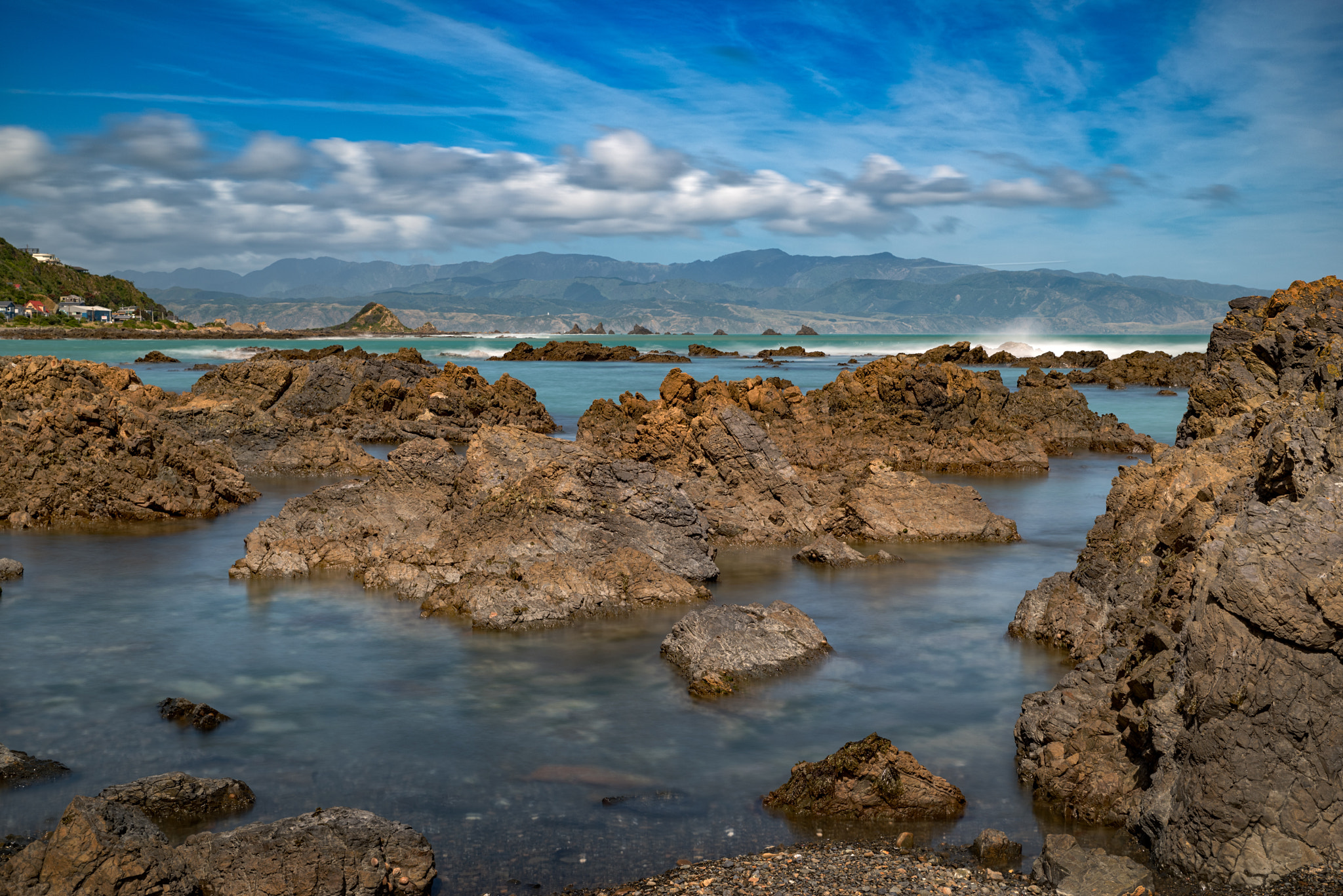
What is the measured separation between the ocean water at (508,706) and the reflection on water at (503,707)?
0.03 meters

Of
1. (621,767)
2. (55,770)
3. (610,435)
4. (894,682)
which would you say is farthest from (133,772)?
(610,435)

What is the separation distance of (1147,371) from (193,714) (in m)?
A: 65.0

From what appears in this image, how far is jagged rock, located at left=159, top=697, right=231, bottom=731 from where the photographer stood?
852 cm

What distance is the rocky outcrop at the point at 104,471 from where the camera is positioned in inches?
666

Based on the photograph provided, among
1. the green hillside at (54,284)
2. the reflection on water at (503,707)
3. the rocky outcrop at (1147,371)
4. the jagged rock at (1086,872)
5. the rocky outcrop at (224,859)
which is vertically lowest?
the reflection on water at (503,707)

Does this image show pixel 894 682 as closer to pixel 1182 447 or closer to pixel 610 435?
pixel 1182 447

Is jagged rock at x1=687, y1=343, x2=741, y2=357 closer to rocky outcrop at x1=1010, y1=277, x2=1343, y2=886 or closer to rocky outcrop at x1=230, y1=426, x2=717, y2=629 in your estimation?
rocky outcrop at x1=230, y1=426, x2=717, y2=629

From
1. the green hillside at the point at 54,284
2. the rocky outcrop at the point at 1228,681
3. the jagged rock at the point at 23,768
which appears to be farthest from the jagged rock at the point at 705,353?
the jagged rock at the point at 23,768

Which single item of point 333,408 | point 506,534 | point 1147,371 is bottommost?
point 506,534

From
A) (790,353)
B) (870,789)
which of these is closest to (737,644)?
(870,789)

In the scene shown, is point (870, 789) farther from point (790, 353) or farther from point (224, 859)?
point (790, 353)

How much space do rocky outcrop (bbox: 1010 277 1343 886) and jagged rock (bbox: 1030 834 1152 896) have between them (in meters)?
0.30

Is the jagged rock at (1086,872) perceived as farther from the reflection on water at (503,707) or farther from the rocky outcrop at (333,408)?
the rocky outcrop at (333,408)

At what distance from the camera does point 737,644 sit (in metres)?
9.80
